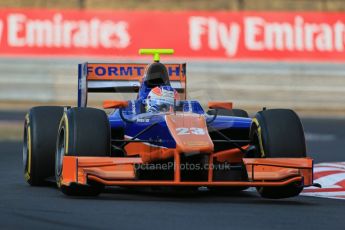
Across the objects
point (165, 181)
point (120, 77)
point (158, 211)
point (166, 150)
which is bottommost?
point (158, 211)

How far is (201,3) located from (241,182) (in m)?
17.0

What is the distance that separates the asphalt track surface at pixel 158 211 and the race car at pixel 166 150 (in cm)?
18

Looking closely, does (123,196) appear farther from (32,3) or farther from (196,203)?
(32,3)

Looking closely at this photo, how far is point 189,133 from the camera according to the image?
9.16 metres

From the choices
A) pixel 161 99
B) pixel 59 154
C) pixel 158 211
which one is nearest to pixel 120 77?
pixel 161 99

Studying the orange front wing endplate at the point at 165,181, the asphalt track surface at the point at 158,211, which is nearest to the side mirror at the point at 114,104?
the asphalt track surface at the point at 158,211

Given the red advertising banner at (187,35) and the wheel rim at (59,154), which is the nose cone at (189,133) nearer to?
the wheel rim at (59,154)

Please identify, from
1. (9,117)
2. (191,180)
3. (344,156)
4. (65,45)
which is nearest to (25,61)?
(65,45)

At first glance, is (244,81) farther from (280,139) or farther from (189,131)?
(189,131)

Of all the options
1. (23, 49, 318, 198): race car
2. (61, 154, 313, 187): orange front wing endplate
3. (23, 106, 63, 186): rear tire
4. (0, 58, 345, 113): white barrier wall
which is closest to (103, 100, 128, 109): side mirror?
(23, 49, 318, 198): race car

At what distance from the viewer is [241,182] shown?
9.02 metres

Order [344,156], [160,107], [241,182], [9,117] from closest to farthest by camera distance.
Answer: [241,182]
[160,107]
[344,156]
[9,117]

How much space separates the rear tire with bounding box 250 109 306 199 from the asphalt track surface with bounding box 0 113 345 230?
0.41ft

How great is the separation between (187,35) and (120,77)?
33.4ft
